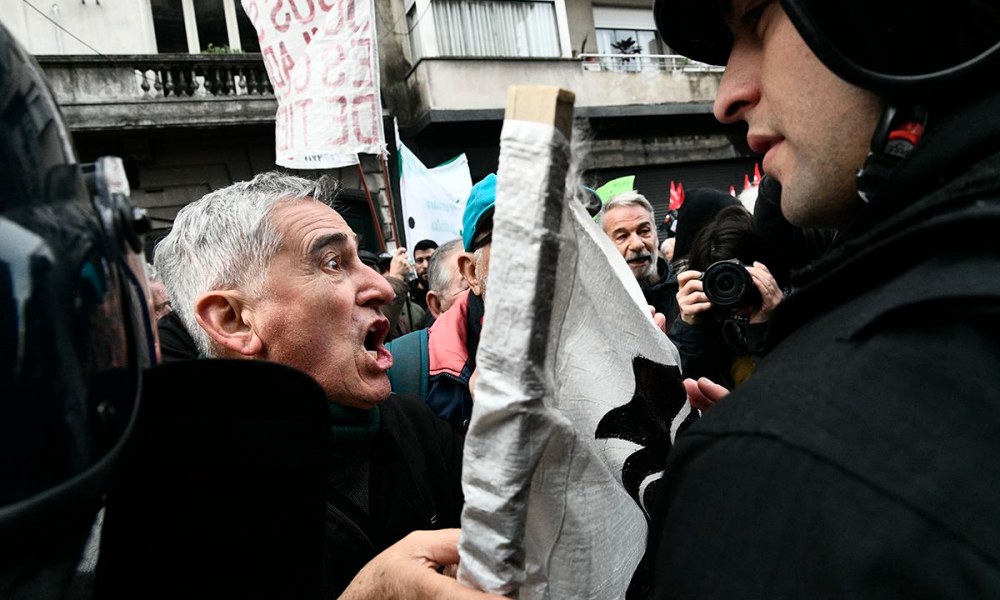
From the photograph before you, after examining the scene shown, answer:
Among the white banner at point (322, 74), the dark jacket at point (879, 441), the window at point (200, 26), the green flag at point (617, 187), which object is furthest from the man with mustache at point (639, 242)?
the window at point (200, 26)

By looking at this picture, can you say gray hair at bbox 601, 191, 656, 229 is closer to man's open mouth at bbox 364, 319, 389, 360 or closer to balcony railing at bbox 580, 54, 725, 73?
man's open mouth at bbox 364, 319, 389, 360

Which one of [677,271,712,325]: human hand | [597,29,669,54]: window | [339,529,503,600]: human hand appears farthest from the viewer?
[597,29,669,54]: window

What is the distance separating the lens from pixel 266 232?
1713 millimetres

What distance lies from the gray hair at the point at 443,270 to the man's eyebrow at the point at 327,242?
2076 mm

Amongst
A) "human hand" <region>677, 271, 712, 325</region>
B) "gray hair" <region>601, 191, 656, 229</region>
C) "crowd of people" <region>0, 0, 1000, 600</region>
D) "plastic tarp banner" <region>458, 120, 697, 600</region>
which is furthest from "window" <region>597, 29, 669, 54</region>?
"plastic tarp banner" <region>458, 120, 697, 600</region>

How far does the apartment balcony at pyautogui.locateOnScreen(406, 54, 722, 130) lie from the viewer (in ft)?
34.2

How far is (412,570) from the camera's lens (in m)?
1.00

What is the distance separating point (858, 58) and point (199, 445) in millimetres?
811

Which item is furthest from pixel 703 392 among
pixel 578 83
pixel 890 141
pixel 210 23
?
pixel 210 23

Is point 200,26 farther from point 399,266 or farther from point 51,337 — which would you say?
point 51,337

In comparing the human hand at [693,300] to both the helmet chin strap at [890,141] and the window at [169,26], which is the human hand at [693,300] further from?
the window at [169,26]

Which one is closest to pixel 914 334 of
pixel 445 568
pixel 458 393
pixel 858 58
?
pixel 858 58

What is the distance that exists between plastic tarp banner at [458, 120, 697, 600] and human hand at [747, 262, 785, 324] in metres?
1.53

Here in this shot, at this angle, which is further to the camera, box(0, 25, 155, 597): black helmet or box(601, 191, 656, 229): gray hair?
box(601, 191, 656, 229): gray hair
